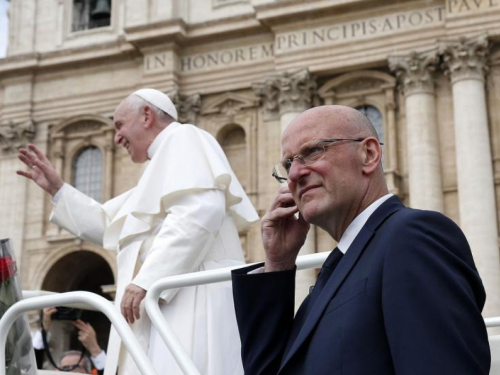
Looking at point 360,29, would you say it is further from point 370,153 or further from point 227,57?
point 370,153

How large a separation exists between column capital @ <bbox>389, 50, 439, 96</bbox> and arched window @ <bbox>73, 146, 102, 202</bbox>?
27.2 ft

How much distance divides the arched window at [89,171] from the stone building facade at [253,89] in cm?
5

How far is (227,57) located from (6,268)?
58.1 ft

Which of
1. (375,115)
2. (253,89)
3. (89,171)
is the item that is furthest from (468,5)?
(89,171)

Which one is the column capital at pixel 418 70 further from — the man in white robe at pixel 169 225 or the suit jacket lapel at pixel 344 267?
the suit jacket lapel at pixel 344 267

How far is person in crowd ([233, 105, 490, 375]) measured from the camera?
173 cm

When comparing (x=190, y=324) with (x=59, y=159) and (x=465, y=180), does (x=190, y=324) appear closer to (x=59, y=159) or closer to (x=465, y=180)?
(x=465, y=180)

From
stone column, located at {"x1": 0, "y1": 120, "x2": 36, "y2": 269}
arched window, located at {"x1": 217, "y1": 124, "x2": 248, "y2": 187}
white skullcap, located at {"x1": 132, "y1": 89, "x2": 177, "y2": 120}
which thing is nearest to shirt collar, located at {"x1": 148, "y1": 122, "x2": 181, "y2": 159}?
white skullcap, located at {"x1": 132, "y1": 89, "x2": 177, "y2": 120}

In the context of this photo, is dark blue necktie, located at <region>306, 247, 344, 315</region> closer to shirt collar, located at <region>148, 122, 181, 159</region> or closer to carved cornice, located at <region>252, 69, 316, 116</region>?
→ shirt collar, located at <region>148, 122, 181, 159</region>

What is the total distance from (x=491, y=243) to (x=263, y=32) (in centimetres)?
765

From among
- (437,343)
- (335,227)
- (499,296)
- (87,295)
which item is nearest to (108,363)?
(87,295)

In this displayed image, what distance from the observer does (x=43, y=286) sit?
2153 cm

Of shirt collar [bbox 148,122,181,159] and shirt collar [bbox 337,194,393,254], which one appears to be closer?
shirt collar [bbox 337,194,393,254]

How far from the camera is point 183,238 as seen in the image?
3.75m
